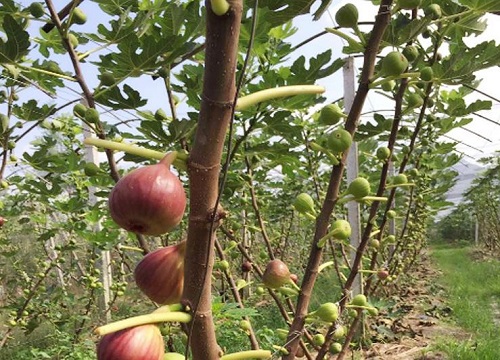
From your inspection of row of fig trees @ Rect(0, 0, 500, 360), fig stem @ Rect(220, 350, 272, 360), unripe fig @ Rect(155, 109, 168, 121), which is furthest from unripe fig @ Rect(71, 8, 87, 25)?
fig stem @ Rect(220, 350, 272, 360)

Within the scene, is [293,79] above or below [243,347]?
above

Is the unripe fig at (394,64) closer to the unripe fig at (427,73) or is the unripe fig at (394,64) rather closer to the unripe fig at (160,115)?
the unripe fig at (427,73)

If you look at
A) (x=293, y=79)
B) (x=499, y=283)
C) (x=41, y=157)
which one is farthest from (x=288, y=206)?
(x=499, y=283)

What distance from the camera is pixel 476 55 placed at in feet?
3.13

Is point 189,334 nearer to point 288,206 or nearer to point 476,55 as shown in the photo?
point 476,55

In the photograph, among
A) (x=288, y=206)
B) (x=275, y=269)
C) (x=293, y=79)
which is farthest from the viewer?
(x=288, y=206)

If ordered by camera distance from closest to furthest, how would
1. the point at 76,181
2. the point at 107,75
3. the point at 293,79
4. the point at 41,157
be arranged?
the point at 107,75 < the point at 293,79 < the point at 41,157 < the point at 76,181

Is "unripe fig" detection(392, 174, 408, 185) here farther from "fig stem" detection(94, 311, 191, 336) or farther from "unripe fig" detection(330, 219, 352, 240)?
"fig stem" detection(94, 311, 191, 336)

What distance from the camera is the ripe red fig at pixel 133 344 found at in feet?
1.21

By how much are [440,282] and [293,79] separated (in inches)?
294

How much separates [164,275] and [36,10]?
816 millimetres

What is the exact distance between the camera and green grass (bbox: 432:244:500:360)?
3270 millimetres

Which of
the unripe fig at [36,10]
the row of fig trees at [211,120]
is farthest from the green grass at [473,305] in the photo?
the unripe fig at [36,10]

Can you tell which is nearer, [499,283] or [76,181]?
[76,181]
